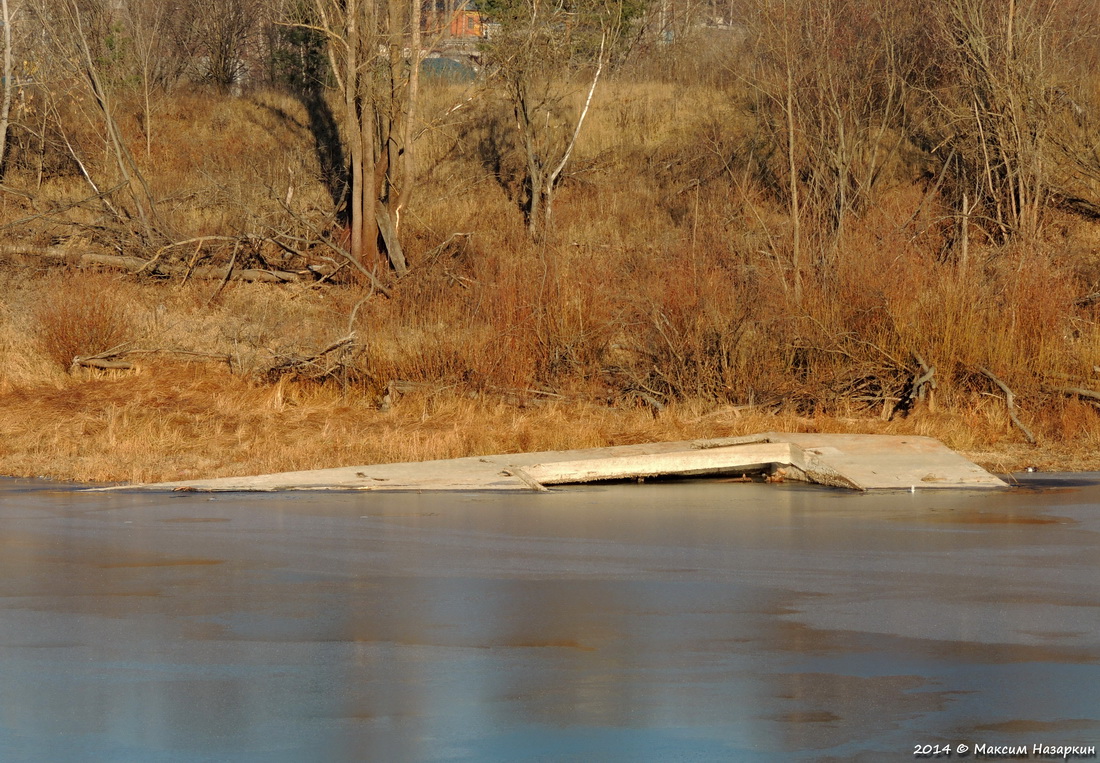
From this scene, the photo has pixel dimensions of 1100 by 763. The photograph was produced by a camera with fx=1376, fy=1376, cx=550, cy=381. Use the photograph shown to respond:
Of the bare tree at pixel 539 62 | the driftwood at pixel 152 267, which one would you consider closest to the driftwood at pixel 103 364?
the driftwood at pixel 152 267

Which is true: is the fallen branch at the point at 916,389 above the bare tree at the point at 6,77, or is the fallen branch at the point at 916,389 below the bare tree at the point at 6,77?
below

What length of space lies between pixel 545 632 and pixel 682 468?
7050 millimetres

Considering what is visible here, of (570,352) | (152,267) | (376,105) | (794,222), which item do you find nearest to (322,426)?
(570,352)

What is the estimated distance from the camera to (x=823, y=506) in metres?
12.4

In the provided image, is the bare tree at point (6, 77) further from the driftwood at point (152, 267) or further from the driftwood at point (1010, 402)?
the driftwood at point (1010, 402)

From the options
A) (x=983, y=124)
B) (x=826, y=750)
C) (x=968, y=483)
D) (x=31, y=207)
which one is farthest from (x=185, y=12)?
(x=826, y=750)

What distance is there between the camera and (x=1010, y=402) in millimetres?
18391

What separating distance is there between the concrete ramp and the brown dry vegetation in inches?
53.6

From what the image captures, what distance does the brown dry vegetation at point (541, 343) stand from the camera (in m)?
17.7

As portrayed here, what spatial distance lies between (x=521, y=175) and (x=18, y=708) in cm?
2703

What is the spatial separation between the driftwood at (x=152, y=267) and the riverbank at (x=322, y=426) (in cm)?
486

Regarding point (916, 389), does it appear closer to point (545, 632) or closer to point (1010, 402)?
point (1010, 402)

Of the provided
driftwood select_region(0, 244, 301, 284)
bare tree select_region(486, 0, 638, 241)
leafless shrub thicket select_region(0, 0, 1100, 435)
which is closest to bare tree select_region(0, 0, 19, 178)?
leafless shrub thicket select_region(0, 0, 1100, 435)

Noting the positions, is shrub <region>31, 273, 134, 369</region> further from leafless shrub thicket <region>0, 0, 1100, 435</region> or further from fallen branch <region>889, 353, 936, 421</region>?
fallen branch <region>889, 353, 936, 421</region>
